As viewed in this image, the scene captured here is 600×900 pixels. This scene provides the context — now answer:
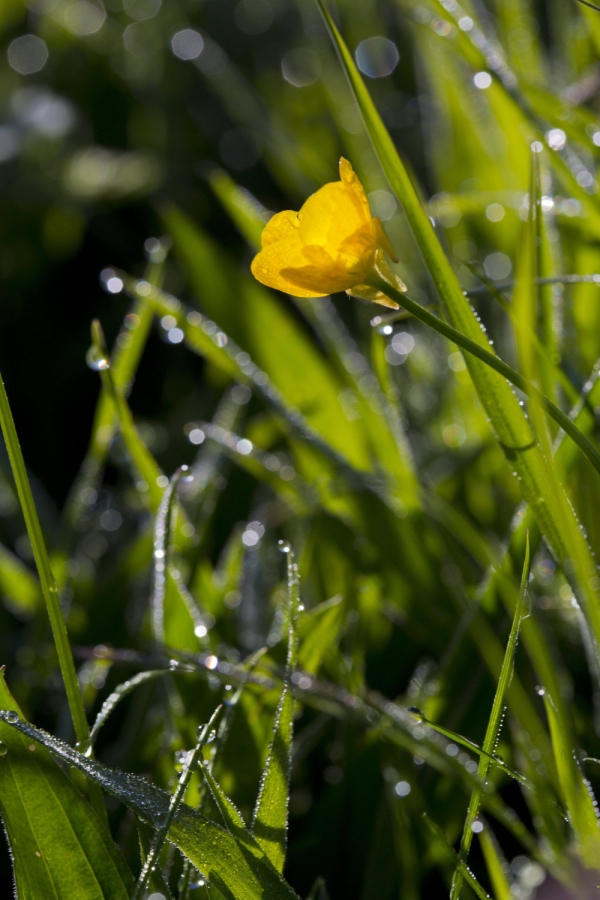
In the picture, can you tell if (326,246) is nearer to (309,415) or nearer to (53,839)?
(53,839)

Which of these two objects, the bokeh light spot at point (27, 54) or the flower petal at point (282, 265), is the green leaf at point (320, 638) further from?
the bokeh light spot at point (27, 54)

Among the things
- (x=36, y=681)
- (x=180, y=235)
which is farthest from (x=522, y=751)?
(x=180, y=235)

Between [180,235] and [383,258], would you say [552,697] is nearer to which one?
[383,258]

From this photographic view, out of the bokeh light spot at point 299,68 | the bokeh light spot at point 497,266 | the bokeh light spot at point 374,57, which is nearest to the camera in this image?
the bokeh light spot at point 497,266

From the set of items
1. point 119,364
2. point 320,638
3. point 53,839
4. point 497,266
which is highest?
point 497,266

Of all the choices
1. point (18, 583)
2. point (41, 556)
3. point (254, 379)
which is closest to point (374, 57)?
point (254, 379)

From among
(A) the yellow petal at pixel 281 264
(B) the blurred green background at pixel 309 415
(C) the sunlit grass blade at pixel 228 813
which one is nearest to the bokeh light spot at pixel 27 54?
(B) the blurred green background at pixel 309 415

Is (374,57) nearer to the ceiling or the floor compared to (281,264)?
nearer to the ceiling
